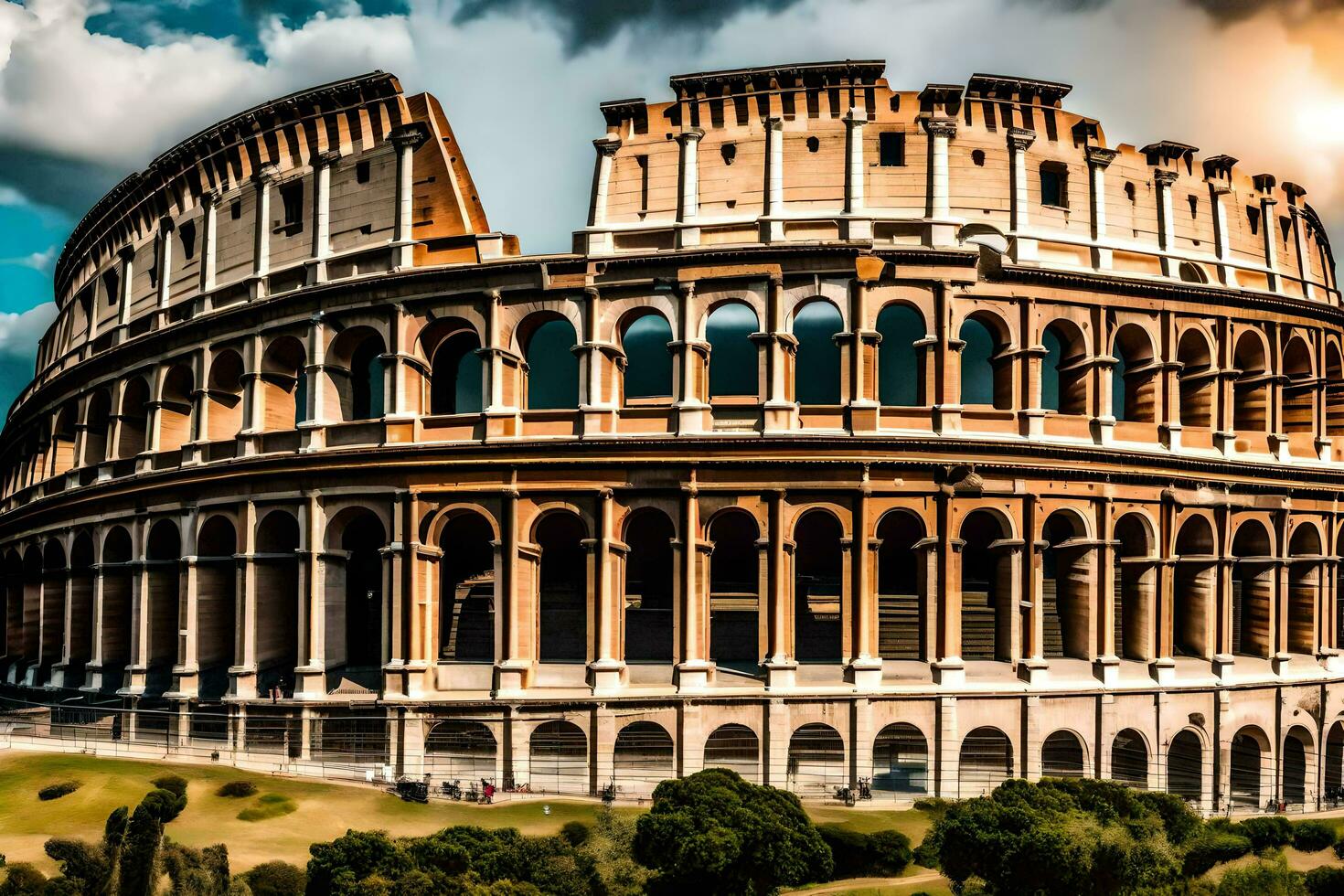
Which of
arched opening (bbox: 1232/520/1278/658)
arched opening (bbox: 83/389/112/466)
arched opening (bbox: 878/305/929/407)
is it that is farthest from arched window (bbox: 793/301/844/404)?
arched opening (bbox: 83/389/112/466)

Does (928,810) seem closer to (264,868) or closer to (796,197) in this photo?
(264,868)

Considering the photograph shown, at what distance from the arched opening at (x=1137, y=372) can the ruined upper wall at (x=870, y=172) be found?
189cm

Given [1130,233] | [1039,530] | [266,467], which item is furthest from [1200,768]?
[266,467]

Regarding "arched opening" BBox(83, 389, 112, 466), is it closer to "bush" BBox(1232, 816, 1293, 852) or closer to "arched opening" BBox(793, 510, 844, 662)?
"arched opening" BBox(793, 510, 844, 662)

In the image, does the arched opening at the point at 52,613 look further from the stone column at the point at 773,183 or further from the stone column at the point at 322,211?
the stone column at the point at 773,183

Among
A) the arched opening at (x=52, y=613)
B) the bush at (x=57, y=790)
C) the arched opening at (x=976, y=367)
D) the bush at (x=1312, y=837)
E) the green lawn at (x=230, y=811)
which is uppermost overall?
the arched opening at (x=976, y=367)

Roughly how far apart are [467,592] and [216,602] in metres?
8.11

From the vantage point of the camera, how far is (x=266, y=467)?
25.8 meters

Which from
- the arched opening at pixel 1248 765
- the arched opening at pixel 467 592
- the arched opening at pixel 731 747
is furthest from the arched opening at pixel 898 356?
the arched opening at pixel 467 592

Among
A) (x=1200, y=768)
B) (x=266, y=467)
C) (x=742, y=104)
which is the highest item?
(x=742, y=104)

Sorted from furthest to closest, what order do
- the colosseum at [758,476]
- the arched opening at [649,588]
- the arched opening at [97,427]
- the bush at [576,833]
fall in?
the arched opening at [97,427]
the arched opening at [649,588]
the colosseum at [758,476]
the bush at [576,833]

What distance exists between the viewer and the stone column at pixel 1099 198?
25359 millimetres

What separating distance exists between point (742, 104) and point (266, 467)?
17129mm

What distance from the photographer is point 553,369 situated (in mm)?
37062
